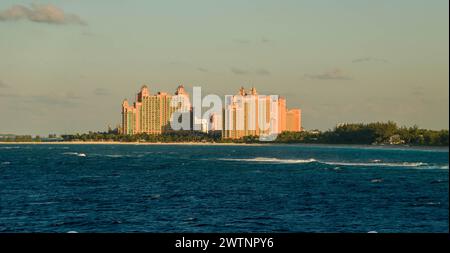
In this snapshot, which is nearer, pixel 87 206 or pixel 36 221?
pixel 36 221

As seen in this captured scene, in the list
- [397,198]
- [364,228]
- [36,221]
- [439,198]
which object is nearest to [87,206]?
[36,221]

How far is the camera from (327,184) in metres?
91.6

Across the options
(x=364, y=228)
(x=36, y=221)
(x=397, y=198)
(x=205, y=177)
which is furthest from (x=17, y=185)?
(x=364, y=228)

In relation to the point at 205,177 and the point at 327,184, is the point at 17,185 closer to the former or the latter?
the point at 205,177
